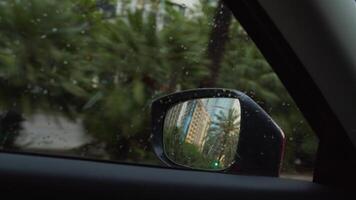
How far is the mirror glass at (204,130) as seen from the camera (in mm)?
1981

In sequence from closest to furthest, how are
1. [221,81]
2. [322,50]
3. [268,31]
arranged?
1. [322,50]
2. [268,31]
3. [221,81]

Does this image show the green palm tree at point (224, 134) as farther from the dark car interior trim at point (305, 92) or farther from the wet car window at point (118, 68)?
the dark car interior trim at point (305, 92)

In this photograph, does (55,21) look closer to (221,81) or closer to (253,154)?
→ (221,81)

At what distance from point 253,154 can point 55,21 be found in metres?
0.85

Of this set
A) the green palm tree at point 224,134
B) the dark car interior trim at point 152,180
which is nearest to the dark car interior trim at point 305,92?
the dark car interior trim at point 152,180

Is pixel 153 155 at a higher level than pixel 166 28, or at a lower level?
A: lower

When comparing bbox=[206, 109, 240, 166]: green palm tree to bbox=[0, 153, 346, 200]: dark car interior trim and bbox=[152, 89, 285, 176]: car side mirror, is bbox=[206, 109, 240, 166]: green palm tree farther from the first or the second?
bbox=[0, 153, 346, 200]: dark car interior trim

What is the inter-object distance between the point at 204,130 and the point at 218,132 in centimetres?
5

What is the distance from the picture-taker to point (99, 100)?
6.90 ft

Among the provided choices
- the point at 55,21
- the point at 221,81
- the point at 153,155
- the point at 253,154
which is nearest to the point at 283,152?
the point at 253,154

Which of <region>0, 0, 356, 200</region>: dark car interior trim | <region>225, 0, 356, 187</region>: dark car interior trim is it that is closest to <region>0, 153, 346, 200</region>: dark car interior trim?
<region>0, 0, 356, 200</region>: dark car interior trim

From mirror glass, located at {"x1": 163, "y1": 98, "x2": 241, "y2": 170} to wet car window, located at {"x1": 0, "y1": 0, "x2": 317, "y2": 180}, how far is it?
0.32 ft

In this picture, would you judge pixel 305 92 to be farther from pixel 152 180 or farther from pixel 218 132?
pixel 152 180

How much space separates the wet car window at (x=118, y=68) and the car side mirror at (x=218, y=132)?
0.05m
